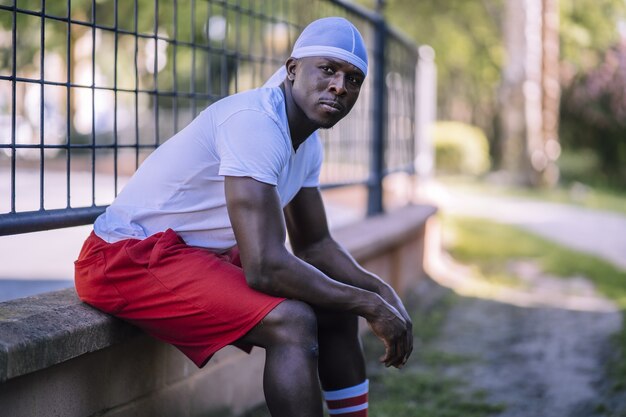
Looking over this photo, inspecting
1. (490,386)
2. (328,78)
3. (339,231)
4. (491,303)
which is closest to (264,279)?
(328,78)

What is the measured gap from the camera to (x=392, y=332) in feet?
8.76

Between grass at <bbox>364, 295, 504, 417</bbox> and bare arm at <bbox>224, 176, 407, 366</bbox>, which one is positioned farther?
grass at <bbox>364, 295, 504, 417</bbox>

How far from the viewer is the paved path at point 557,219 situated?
31.4 feet

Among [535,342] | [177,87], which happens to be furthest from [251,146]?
[535,342]

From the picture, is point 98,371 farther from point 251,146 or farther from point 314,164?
point 314,164

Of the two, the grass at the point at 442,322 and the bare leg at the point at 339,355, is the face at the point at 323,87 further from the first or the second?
the grass at the point at 442,322

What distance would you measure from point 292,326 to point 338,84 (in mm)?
762

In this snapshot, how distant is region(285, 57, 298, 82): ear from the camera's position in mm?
2771

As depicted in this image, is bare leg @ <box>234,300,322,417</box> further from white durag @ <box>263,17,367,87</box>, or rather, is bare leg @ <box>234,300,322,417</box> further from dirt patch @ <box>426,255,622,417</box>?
dirt patch @ <box>426,255,622,417</box>

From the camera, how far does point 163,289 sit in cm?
255

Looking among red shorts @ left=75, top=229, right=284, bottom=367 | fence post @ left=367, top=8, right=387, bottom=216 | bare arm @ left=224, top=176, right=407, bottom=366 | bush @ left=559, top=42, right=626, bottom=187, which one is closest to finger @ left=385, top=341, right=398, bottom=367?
bare arm @ left=224, top=176, right=407, bottom=366

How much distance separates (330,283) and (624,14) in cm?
1968

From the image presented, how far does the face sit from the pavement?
6.73 feet

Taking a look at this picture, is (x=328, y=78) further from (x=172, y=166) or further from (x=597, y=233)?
(x=597, y=233)
